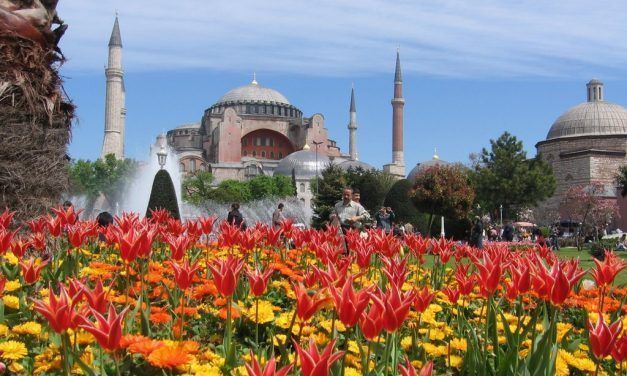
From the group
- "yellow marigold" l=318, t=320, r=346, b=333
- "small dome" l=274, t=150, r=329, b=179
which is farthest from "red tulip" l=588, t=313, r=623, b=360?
"small dome" l=274, t=150, r=329, b=179

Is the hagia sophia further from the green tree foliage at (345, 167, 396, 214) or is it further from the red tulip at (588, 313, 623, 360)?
the red tulip at (588, 313, 623, 360)

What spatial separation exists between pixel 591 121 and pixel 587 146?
2.67m

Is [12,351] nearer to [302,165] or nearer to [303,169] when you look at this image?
[303,169]

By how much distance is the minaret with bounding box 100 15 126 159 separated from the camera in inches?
2103

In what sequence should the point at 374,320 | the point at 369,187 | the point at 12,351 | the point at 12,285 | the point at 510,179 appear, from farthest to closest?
the point at 510,179 < the point at 369,187 < the point at 12,285 < the point at 12,351 < the point at 374,320

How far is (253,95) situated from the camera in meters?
75.7

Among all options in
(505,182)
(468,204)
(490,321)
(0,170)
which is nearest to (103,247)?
(0,170)

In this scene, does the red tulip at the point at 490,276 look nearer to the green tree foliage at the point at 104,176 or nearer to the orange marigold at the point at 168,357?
the orange marigold at the point at 168,357

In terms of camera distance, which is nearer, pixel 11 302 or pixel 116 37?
pixel 11 302

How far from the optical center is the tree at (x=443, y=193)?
18219mm

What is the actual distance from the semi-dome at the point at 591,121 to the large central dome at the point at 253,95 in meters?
32.3

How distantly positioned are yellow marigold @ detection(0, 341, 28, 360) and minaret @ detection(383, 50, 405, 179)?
61.0 meters

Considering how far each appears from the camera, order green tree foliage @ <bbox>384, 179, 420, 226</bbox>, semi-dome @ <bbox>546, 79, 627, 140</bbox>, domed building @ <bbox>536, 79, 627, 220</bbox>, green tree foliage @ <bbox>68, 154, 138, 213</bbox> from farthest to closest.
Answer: semi-dome @ <bbox>546, 79, 627, 140</bbox>, green tree foliage @ <bbox>68, 154, 138, 213</bbox>, domed building @ <bbox>536, 79, 627, 220</bbox>, green tree foliage @ <bbox>384, 179, 420, 226</bbox>

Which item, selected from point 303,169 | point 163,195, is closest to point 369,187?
point 163,195
